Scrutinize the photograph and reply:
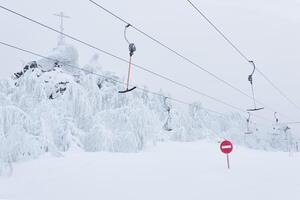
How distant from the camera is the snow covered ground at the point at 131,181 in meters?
12.7

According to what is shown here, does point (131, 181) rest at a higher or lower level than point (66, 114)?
lower

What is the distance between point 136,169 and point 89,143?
8488 mm

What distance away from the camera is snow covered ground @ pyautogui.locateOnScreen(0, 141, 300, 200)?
12.7 metres

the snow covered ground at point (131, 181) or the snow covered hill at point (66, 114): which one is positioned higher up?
the snow covered hill at point (66, 114)

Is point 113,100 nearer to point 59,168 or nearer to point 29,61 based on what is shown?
point 29,61

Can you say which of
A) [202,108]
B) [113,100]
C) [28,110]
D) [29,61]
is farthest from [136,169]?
[202,108]

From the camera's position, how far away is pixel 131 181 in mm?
15266

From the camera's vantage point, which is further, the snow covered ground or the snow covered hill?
the snow covered hill

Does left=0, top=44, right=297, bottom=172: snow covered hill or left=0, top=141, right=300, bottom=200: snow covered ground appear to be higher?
left=0, top=44, right=297, bottom=172: snow covered hill

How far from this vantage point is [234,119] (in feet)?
210

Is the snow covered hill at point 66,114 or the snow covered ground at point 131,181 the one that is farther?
the snow covered hill at point 66,114

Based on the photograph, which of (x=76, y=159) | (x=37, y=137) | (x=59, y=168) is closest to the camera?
(x=59, y=168)

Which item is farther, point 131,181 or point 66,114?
point 66,114

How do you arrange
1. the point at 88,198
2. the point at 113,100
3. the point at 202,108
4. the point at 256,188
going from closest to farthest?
the point at 88,198
the point at 256,188
the point at 113,100
the point at 202,108
